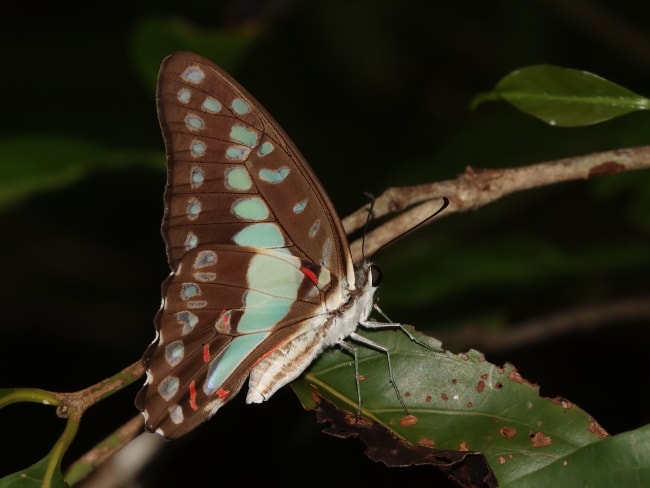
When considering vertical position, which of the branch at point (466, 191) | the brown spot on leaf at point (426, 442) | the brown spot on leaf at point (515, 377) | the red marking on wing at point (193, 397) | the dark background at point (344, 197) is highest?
the branch at point (466, 191)

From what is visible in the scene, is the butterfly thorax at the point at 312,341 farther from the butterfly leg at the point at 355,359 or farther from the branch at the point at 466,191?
the branch at the point at 466,191

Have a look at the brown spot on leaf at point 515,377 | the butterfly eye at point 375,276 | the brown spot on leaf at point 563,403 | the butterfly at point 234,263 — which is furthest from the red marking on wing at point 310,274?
the brown spot on leaf at point 563,403

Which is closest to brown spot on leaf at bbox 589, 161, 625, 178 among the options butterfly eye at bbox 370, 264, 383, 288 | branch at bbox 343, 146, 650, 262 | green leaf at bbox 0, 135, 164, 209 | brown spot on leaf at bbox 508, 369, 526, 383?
branch at bbox 343, 146, 650, 262

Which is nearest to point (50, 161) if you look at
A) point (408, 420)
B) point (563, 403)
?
point (408, 420)

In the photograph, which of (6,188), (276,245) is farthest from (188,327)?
(6,188)

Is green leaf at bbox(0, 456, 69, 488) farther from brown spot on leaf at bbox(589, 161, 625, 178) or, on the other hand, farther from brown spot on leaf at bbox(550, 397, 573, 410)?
brown spot on leaf at bbox(589, 161, 625, 178)

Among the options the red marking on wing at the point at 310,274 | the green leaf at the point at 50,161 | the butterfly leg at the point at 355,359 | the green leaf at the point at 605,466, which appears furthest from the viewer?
the green leaf at the point at 50,161
